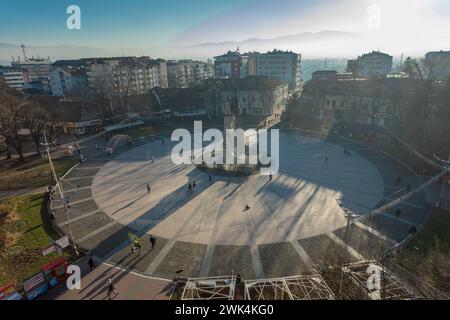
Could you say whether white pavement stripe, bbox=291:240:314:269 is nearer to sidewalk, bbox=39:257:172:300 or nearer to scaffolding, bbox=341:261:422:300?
scaffolding, bbox=341:261:422:300

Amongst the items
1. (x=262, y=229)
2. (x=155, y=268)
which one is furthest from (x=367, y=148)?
(x=155, y=268)

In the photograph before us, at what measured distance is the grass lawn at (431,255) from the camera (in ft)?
63.4

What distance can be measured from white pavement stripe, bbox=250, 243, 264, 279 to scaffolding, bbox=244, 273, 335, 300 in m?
1.56

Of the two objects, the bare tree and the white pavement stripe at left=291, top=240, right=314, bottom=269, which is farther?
the bare tree

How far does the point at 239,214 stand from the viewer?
28812mm

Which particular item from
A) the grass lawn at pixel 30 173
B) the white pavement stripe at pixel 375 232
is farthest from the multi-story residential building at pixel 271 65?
the white pavement stripe at pixel 375 232

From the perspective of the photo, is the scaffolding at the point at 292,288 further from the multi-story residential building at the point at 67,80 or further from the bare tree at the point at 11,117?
the multi-story residential building at the point at 67,80

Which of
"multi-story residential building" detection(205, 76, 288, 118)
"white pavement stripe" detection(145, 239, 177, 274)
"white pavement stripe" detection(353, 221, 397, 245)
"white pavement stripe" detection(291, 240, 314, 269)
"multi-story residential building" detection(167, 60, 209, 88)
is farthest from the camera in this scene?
"multi-story residential building" detection(167, 60, 209, 88)

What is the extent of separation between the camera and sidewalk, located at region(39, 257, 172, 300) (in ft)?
61.4

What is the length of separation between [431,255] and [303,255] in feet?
30.4

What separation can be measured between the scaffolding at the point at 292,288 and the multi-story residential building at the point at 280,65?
117 m

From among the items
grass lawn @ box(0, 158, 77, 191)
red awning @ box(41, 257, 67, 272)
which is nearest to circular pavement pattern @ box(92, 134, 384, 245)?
grass lawn @ box(0, 158, 77, 191)
